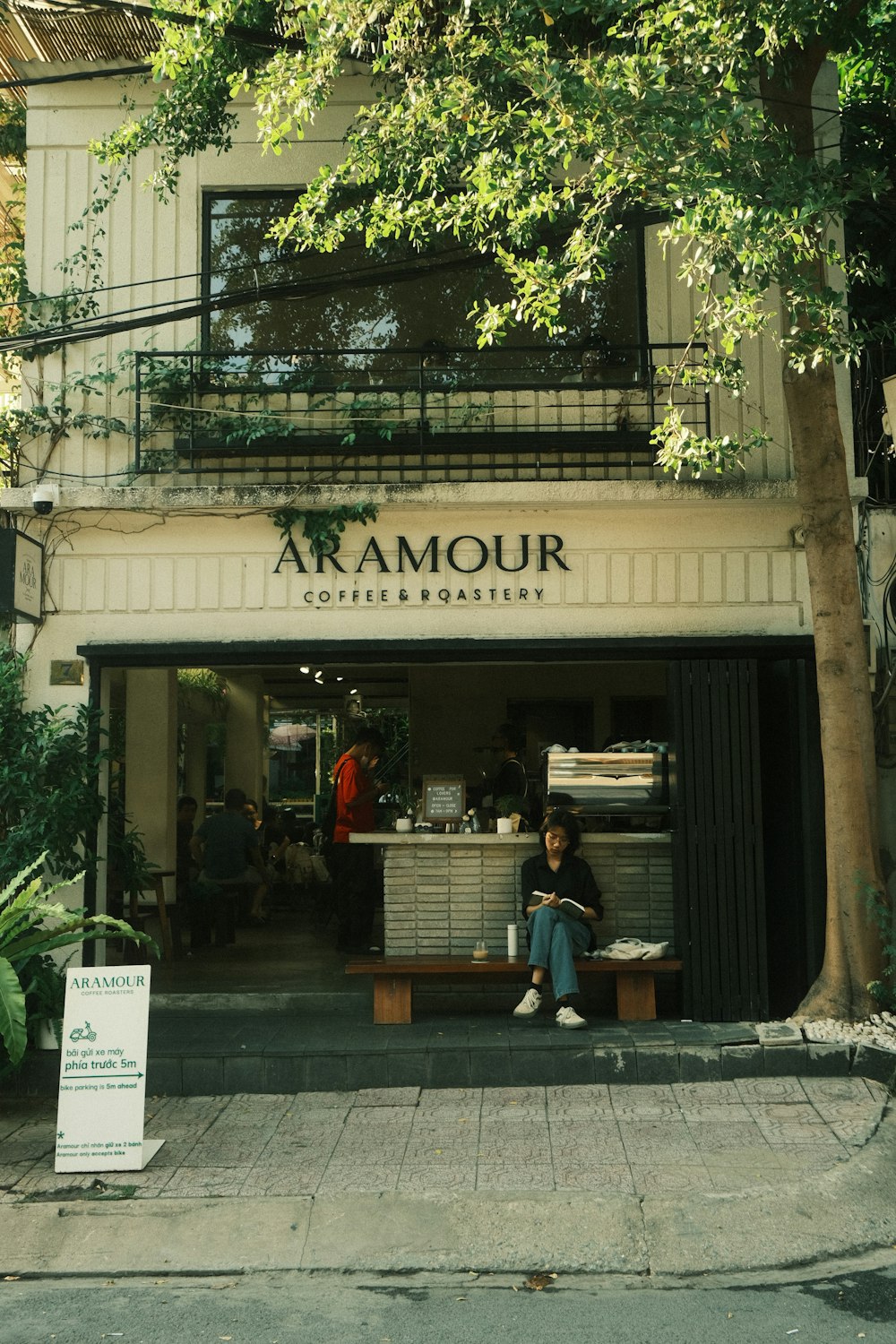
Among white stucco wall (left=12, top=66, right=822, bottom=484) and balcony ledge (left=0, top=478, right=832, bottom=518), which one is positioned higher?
white stucco wall (left=12, top=66, right=822, bottom=484)

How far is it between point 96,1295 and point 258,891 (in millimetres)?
9260

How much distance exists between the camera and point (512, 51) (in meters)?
7.09

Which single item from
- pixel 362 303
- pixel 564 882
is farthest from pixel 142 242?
pixel 564 882

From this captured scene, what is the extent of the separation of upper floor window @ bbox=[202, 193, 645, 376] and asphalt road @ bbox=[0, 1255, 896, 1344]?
21.8ft

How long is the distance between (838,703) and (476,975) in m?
3.07

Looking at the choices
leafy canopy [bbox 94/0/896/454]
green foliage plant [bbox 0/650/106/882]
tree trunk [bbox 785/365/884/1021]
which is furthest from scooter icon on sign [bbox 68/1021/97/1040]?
leafy canopy [bbox 94/0/896/454]

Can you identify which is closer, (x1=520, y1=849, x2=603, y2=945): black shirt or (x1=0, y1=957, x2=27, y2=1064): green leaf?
(x1=0, y1=957, x2=27, y2=1064): green leaf

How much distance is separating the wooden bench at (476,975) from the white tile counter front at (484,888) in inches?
24.5

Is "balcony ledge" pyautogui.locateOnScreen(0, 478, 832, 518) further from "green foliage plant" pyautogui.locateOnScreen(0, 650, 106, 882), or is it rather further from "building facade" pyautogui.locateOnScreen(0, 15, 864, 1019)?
"green foliage plant" pyautogui.locateOnScreen(0, 650, 106, 882)

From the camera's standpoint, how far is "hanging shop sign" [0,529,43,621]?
8.56 meters

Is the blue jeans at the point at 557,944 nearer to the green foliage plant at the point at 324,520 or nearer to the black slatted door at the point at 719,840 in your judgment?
the black slatted door at the point at 719,840

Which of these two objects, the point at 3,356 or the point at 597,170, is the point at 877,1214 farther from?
the point at 3,356

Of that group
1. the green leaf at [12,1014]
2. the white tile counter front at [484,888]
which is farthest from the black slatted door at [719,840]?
the green leaf at [12,1014]

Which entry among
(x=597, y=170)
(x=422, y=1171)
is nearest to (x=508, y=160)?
(x=597, y=170)
